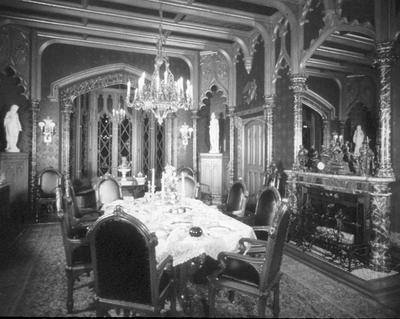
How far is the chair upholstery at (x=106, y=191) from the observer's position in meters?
4.95

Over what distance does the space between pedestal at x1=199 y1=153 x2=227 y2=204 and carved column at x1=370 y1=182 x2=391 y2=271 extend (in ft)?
14.5

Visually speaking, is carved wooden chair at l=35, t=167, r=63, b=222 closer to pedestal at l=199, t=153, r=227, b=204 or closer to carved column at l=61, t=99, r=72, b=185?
carved column at l=61, t=99, r=72, b=185

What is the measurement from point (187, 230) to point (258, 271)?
791 millimetres

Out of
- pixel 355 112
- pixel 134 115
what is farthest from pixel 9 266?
pixel 355 112

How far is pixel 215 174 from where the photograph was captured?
8.09 metres

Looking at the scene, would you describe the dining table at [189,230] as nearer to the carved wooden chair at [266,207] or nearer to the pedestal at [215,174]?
the carved wooden chair at [266,207]

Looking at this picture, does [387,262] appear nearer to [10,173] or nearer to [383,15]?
[383,15]

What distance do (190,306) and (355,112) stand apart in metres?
7.19

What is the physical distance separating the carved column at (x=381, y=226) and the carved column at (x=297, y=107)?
1672 mm

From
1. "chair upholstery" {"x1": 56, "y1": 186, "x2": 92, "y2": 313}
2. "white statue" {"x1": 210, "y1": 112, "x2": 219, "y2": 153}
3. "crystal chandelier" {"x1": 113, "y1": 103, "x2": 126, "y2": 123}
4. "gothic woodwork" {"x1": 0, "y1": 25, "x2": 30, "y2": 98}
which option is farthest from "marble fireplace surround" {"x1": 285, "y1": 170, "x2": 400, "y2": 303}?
"crystal chandelier" {"x1": 113, "y1": 103, "x2": 126, "y2": 123}

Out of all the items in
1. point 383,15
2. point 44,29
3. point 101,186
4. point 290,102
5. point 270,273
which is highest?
point 44,29

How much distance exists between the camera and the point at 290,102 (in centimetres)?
575

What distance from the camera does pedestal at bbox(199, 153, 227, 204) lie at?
26.3 ft

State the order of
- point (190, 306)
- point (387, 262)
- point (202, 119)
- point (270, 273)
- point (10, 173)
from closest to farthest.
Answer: point (270, 273), point (190, 306), point (387, 262), point (10, 173), point (202, 119)
